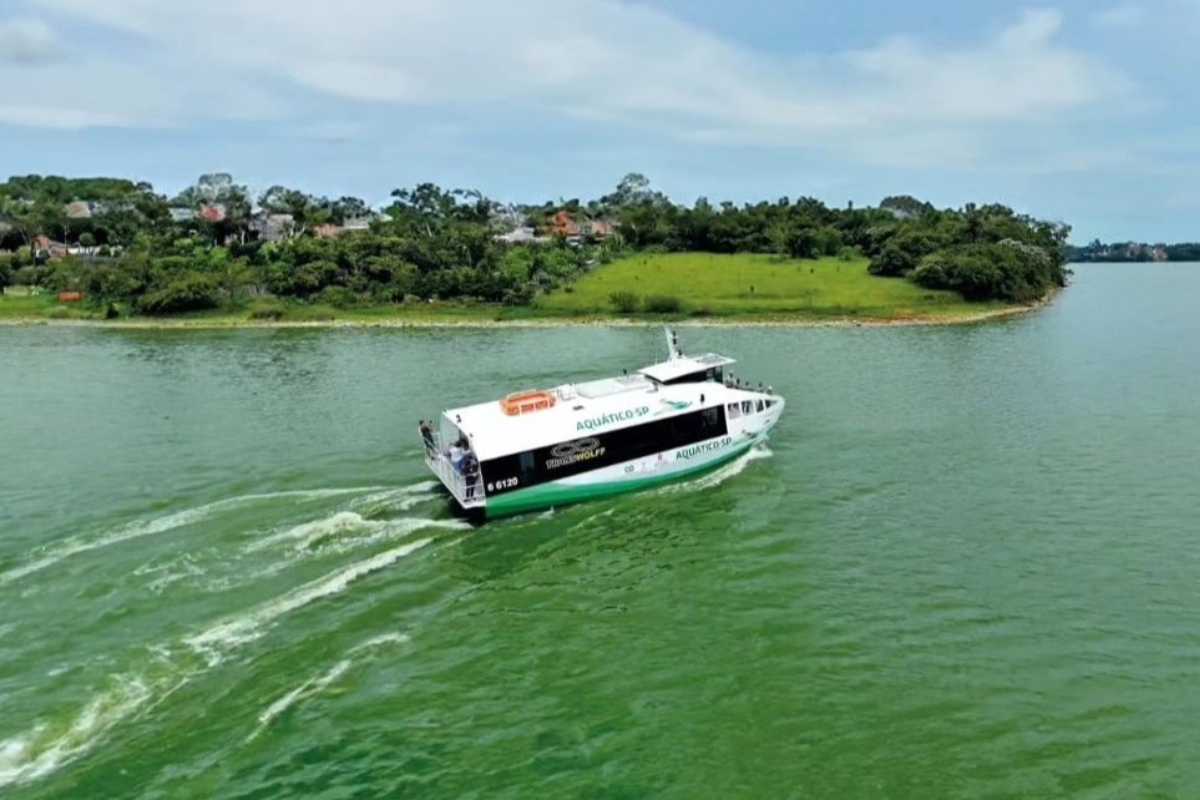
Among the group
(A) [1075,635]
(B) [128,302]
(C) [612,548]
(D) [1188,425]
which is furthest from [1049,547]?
(B) [128,302]

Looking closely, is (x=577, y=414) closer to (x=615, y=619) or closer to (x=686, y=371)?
(x=686, y=371)

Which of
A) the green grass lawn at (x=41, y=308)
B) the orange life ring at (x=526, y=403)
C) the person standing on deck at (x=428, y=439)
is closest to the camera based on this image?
the orange life ring at (x=526, y=403)

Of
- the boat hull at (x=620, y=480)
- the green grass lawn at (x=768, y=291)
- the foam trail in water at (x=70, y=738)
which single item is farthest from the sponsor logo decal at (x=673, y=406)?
the green grass lawn at (x=768, y=291)

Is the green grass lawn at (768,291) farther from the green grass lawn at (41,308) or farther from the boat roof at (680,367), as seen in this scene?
the boat roof at (680,367)

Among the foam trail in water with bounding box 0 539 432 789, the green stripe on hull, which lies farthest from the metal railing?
the foam trail in water with bounding box 0 539 432 789

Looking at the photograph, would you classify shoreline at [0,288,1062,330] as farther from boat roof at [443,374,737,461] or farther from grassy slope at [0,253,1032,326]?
boat roof at [443,374,737,461]

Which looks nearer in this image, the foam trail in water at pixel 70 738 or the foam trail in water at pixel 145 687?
the foam trail in water at pixel 70 738

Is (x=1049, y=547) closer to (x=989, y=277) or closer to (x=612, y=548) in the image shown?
(x=612, y=548)
